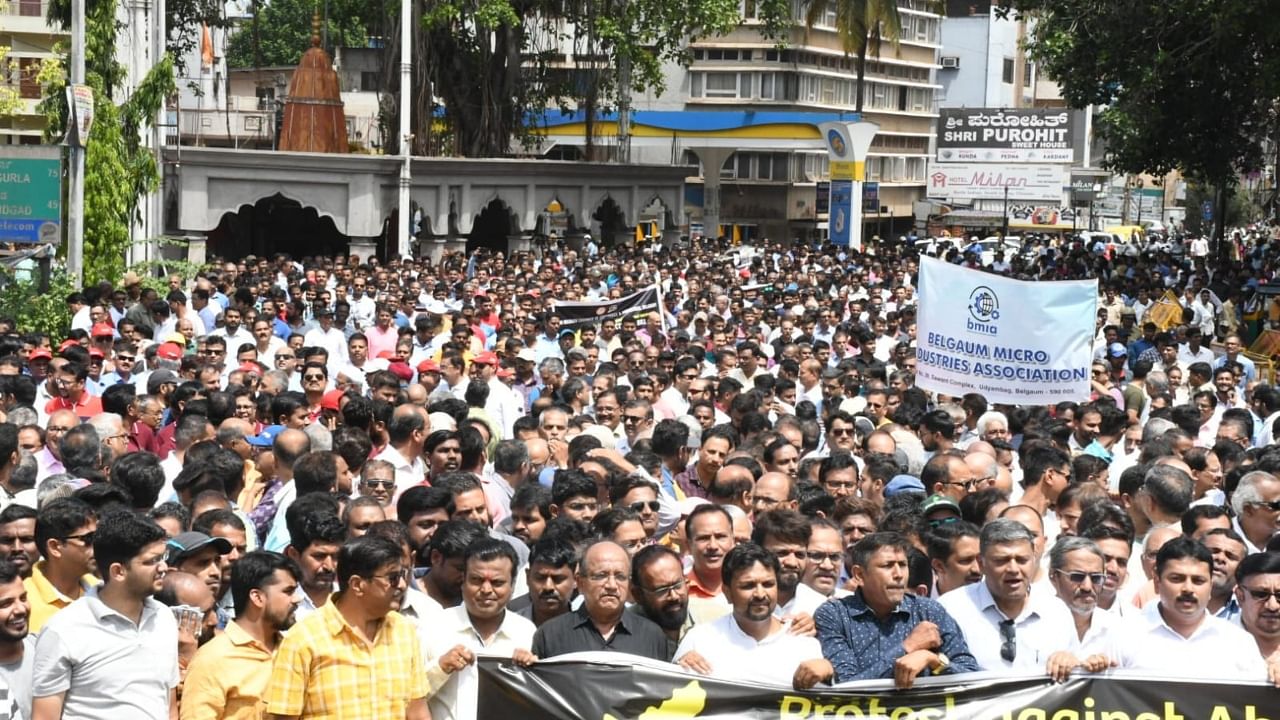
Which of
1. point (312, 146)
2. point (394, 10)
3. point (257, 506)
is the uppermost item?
point (394, 10)

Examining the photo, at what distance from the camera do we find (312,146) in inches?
1414

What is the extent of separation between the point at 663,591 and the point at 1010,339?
20.4ft

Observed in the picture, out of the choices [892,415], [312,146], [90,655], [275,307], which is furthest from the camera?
[312,146]

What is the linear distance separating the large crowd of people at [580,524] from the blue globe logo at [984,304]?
55cm

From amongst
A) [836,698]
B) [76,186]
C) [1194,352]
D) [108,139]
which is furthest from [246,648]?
[108,139]

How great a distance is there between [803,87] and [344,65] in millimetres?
15274

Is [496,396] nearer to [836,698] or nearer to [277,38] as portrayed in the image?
[836,698]

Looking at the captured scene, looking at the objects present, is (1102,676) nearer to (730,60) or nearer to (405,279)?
(405,279)

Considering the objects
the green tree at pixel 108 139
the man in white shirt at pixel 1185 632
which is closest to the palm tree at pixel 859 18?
the green tree at pixel 108 139

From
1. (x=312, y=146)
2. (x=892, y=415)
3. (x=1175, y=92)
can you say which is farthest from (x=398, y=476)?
(x=312, y=146)

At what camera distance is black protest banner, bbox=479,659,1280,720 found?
571 centimetres

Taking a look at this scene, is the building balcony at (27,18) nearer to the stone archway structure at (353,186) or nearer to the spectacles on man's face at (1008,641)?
the stone archway structure at (353,186)

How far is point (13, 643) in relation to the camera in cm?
562

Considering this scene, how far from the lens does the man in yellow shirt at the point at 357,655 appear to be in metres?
5.48
